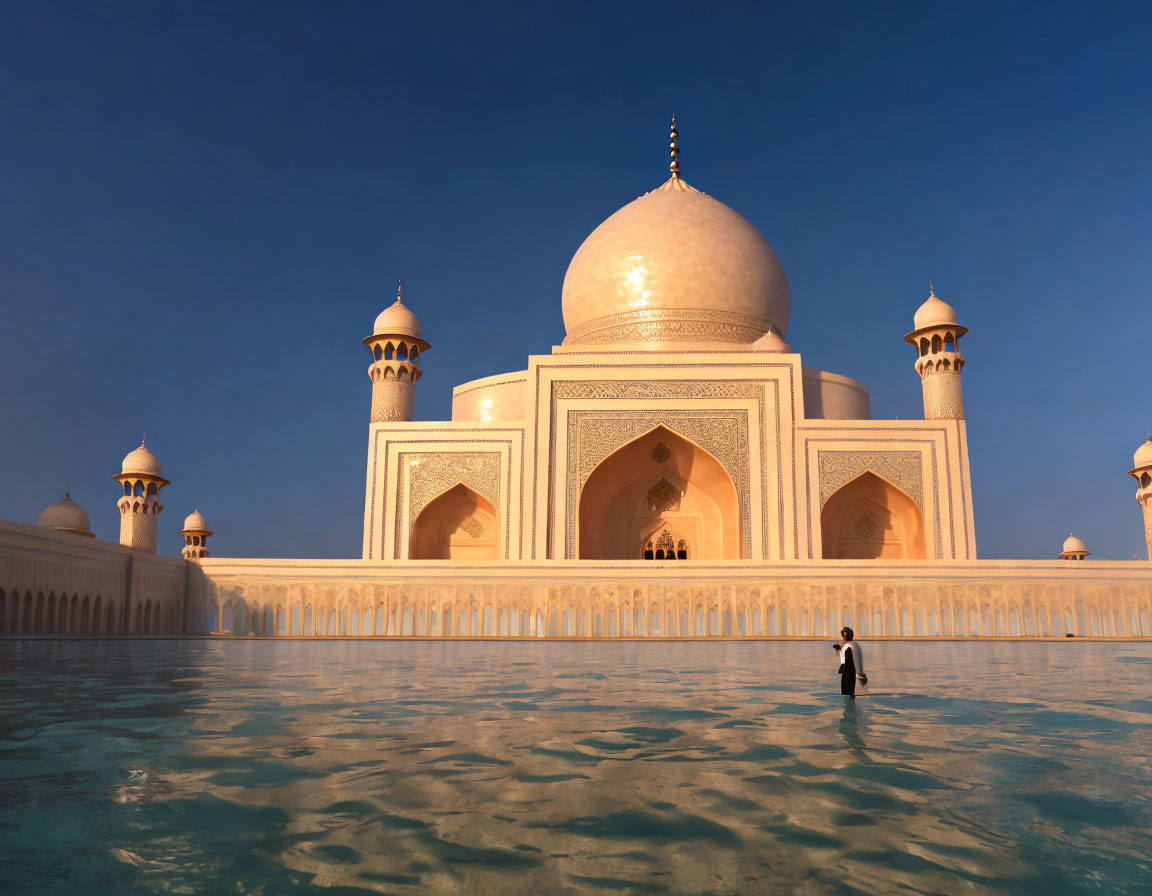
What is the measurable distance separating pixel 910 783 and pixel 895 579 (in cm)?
1138

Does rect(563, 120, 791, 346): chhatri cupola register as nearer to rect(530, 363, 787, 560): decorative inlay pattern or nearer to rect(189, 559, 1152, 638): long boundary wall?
rect(530, 363, 787, 560): decorative inlay pattern

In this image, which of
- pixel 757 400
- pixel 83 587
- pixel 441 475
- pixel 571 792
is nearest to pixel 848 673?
pixel 571 792

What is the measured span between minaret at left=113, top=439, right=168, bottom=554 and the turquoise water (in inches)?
479

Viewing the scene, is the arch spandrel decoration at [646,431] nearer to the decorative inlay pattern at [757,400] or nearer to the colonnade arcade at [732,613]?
the decorative inlay pattern at [757,400]

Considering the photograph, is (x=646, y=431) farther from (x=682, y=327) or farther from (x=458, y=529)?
(x=458, y=529)

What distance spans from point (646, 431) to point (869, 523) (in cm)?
417

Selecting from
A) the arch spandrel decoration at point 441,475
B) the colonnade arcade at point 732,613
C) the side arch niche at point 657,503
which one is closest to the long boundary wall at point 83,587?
the colonnade arcade at point 732,613

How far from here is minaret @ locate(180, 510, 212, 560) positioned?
23531 millimetres

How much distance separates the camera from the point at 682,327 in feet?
58.4

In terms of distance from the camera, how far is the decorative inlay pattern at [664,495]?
54.9ft

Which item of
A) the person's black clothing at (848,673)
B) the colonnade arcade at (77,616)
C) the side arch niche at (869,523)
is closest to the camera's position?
the person's black clothing at (848,673)

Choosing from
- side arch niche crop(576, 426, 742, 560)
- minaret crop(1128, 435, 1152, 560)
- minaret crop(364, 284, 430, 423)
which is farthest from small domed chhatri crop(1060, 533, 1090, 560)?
minaret crop(364, 284, 430, 423)

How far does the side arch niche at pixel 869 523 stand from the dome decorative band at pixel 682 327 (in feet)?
12.7

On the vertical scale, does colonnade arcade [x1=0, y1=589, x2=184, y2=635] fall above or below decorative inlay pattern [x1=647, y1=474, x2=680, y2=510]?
below
